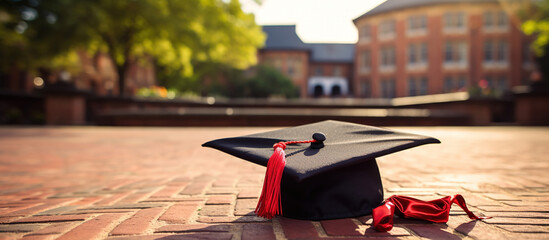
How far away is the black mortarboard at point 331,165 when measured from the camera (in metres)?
1.53

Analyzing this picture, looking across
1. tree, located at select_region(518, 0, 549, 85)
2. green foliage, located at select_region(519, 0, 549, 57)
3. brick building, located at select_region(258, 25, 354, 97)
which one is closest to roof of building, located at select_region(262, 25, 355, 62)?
brick building, located at select_region(258, 25, 354, 97)

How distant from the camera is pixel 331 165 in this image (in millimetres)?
1420

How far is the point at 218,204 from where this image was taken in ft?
6.24

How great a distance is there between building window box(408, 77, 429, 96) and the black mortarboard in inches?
1320

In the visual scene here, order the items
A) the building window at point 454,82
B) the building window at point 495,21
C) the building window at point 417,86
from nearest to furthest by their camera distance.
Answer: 1. the building window at point 495,21
2. the building window at point 454,82
3. the building window at point 417,86

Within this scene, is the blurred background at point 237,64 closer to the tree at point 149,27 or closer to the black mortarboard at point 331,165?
the tree at point 149,27

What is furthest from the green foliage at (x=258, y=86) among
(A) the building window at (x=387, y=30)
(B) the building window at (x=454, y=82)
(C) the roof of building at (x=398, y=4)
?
(B) the building window at (x=454, y=82)

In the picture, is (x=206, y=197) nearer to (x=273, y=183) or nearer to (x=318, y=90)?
(x=273, y=183)

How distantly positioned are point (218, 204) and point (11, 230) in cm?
90

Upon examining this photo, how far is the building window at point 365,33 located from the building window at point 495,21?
1001 cm

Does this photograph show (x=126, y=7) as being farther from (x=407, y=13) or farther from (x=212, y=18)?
(x=407, y=13)

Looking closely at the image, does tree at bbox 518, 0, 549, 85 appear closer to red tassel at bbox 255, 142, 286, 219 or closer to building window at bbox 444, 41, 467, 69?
building window at bbox 444, 41, 467, 69

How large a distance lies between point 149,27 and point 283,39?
31.9m

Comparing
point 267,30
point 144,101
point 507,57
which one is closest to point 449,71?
point 507,57
